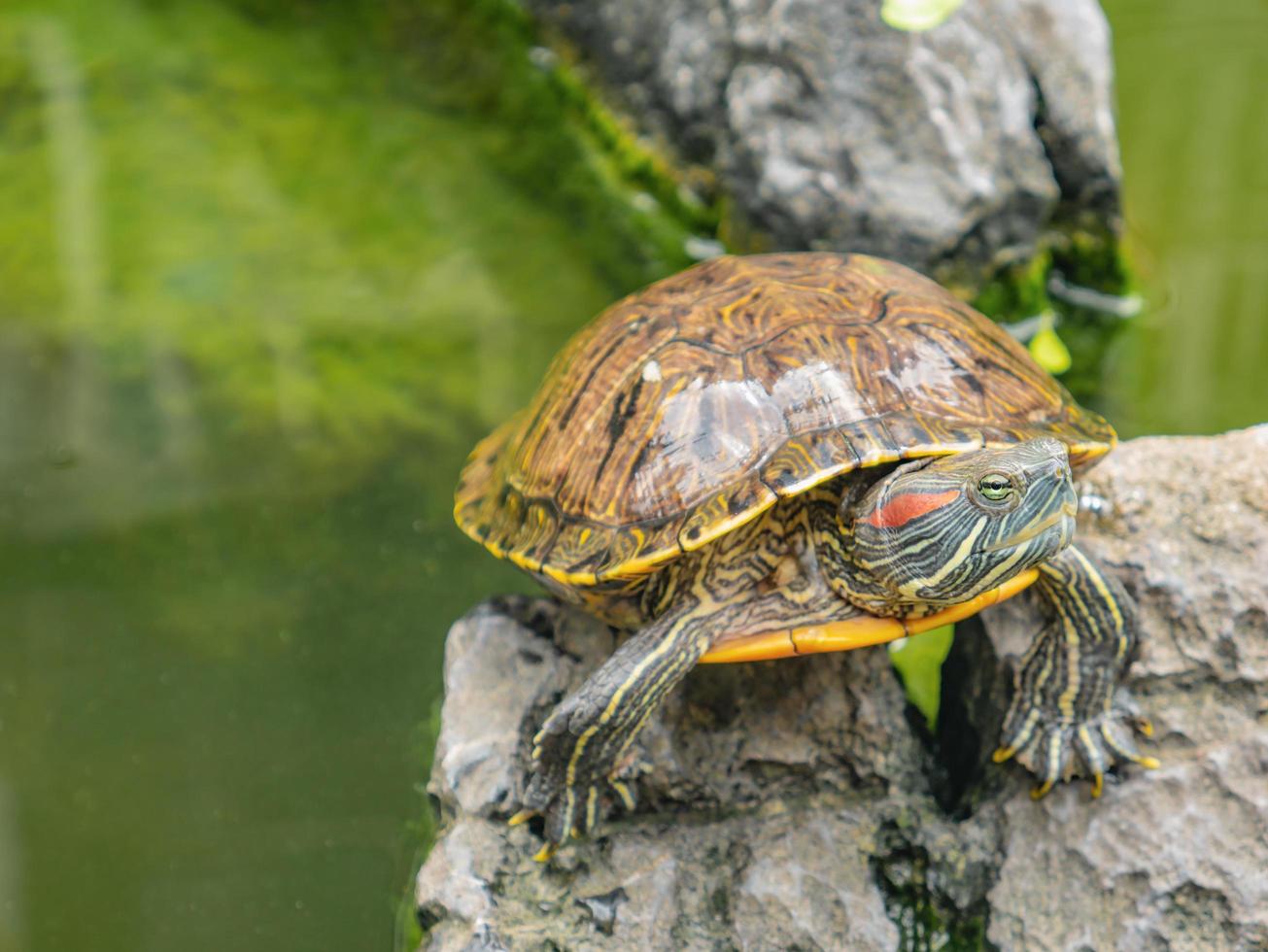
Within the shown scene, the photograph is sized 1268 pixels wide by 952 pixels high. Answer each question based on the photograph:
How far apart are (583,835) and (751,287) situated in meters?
1.19

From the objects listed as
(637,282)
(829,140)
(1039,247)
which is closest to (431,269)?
(637,282)

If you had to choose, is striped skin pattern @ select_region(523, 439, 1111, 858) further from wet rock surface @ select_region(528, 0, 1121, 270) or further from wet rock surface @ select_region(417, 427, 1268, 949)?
wet rock surface @ select_region(528, 0, 1121, 270)

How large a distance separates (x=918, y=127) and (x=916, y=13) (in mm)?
403

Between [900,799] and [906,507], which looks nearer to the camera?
[906,507]

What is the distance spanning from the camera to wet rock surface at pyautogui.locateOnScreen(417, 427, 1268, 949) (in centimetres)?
222

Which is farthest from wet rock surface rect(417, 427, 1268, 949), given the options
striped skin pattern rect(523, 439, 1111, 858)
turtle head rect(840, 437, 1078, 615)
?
turtle head rect(840, 437, 1078, 615)

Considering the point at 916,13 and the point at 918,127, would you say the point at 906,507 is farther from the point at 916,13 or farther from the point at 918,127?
the point at 916,13

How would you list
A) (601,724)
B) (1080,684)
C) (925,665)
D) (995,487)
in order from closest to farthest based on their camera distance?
(995,487)
(601,724)
(1080,684)
(925,665)

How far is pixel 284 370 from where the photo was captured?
426 cm

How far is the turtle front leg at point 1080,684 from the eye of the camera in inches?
91.4

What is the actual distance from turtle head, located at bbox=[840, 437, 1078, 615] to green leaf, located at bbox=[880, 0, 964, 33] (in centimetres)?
239

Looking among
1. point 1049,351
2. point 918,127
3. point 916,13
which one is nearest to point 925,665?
point 1049,351

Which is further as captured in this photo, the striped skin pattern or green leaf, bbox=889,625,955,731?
green leaf, bbox=889,625,955,731

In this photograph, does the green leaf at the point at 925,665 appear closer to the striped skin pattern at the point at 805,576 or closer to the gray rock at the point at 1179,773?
the gray rock at the point at 1179,773
